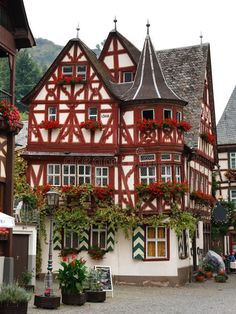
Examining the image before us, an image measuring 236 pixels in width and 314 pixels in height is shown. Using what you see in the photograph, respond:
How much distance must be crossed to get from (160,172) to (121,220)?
305 centimetres

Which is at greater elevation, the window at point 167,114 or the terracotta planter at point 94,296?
the window at point 167,114

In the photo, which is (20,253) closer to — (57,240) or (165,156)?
(57,240)

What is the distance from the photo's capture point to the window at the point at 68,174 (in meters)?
29.4

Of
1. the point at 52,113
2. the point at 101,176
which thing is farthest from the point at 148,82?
the point at 101,176

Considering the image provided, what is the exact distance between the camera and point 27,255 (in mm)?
23484

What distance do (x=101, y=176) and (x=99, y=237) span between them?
311cm

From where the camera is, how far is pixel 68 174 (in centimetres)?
2950

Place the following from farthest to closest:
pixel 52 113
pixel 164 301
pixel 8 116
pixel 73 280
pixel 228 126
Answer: pixel 228 126, pixel 52 113, pixel 164 301, pixel 8 116, pixel 73 280

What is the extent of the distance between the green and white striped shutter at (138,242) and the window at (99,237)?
1600 millimetres

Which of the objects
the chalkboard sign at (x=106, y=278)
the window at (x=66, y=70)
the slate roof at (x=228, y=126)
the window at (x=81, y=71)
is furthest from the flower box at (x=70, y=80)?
the slate roof at (x=228, y=126)

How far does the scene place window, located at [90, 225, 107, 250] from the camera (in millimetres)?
29125

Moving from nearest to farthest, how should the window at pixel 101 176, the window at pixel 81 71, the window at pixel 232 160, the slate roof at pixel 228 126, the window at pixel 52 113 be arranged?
1. the window at pixel 101 176
2. the window at pixel 52 113
3. the window at pixel 81 71
4. the window at pixel 232 160
5. the slate roof at pixel 228 126

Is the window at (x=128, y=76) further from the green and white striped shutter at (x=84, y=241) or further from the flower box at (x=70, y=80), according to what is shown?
the green and white striped shutter at (x=84, y=241)

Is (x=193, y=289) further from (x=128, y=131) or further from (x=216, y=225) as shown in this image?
(x=216, y=225)
